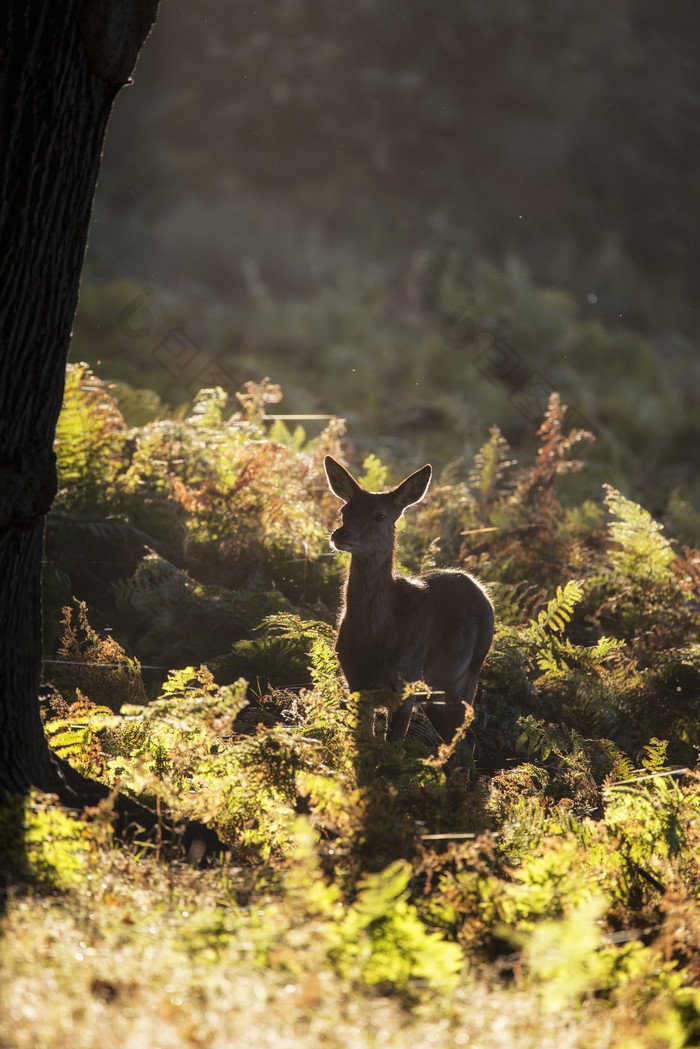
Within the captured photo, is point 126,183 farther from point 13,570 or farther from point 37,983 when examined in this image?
point 37,983


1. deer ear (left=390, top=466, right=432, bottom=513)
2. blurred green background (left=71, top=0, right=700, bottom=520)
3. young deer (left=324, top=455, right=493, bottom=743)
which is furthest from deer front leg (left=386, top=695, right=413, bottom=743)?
blurred green background (left=71, top=0, right=700, bottom=520)

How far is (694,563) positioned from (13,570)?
589 centimetres

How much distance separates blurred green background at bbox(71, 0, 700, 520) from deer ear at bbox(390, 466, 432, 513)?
9258 mm

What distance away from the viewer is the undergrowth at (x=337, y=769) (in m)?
2.90

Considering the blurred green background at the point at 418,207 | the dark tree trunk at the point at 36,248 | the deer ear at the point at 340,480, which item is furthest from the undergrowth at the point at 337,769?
the blurred green background at the point at 418,207

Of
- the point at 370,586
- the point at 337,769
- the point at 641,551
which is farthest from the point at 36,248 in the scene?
the point at 641,551

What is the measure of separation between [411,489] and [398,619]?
77cm

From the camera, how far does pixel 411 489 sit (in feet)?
18.2

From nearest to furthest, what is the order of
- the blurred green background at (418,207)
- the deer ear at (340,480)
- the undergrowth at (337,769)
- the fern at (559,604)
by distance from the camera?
the undergrowth at (337,769)
the deer ear at (340,480)
the fern at (559,604)
the blurred green background at (418,207)

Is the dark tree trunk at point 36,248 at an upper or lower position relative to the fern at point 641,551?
upper

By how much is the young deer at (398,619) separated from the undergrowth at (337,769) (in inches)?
8.8

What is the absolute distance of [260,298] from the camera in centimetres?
1852

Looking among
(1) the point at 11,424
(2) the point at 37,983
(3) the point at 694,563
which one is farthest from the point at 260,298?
(2) the point at 37,983

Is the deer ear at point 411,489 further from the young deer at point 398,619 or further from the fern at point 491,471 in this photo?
the fern at point 491,471
